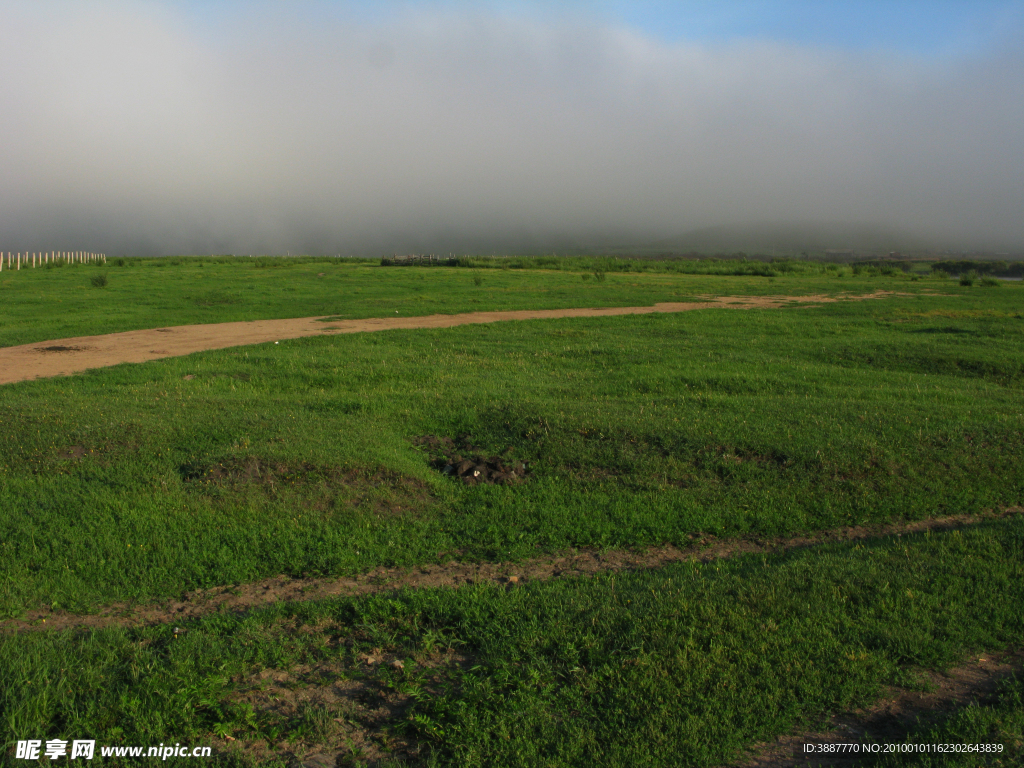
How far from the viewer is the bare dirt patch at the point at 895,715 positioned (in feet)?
11.2

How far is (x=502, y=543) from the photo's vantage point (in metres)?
6.30

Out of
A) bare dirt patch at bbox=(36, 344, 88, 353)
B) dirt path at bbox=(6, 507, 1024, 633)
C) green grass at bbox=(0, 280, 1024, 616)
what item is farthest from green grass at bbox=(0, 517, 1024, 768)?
bare dirt patch at bbox=(36, 344, 88, 353)

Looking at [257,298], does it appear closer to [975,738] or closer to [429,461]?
[429,461]

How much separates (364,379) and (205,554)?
698cm

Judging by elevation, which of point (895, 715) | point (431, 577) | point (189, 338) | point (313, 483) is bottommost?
point (431, 577)

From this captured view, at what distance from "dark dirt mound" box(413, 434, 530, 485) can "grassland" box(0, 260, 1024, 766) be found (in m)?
0.12

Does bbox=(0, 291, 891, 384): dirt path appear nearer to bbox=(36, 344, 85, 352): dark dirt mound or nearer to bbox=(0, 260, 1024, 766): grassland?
bbox=(36, 344, 85, 352): dark dirt mound

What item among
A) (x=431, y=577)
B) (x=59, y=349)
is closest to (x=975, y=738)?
(x=431, y=577)

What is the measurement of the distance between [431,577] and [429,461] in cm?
278

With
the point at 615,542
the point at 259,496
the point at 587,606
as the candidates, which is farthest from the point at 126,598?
the point at 615,542

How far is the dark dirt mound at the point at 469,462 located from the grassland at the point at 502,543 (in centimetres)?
12

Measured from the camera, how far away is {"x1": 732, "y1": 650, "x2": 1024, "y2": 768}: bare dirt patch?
11.2ft

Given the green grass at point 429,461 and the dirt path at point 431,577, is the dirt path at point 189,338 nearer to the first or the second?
the green grass at point 429,461

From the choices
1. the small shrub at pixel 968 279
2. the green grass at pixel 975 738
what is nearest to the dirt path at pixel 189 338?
the green grass at pixel 975 738
